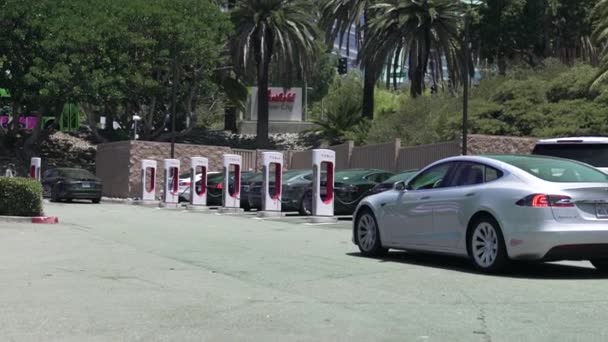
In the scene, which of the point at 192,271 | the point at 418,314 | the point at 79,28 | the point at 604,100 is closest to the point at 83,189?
the point at 79,28

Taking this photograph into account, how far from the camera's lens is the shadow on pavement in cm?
1111

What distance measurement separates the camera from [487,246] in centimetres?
1108

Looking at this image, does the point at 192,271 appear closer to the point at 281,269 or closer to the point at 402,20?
the point at 281,269

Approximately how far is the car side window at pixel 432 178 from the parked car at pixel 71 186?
2590 centimetres

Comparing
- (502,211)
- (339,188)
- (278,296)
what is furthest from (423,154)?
(278,296)

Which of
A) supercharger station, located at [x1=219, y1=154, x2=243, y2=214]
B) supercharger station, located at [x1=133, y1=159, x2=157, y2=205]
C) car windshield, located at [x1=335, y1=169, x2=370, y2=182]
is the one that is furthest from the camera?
supercharger station, located at [x1=133, y1=159, x2=157, y2=205]

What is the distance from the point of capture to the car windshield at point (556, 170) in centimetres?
1090

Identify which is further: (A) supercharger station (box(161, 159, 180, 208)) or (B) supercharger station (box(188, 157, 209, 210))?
(A) supercharger station (box(161, 159, 180, 208))

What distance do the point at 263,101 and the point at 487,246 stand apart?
43.1 m

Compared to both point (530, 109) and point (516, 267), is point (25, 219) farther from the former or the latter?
point (530, 109)

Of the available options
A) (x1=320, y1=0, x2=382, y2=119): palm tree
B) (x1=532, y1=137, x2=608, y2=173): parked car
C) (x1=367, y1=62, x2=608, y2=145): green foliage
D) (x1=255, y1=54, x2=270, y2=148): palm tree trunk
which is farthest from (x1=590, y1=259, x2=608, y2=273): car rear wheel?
(x1=255, y1=54, x2=270, y2=148): palm tree trunk

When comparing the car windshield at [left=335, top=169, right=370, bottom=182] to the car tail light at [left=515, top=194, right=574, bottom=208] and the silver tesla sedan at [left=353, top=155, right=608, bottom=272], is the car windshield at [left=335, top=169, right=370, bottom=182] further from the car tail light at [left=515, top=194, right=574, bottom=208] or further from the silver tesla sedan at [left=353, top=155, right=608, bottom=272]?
the car tail light at [left=515, top=194, right=574, bottom=208]

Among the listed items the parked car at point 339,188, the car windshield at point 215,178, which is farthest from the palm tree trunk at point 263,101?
the parked car at point 339,188

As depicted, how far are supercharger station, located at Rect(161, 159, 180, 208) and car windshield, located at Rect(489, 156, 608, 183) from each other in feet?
77.0
